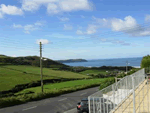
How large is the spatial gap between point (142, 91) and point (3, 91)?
134ft

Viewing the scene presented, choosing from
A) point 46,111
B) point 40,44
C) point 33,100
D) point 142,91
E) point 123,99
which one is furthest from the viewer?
point 40,44

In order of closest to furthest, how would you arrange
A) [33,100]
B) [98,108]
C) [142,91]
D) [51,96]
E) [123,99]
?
[98,108] < [123,99] < [142,91] < [33,100] < [51,96]

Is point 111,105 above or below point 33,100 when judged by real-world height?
above

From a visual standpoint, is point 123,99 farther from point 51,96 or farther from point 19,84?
point 19,84

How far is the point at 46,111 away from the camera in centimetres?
2142

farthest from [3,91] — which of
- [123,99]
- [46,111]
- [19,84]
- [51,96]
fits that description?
[123,99]

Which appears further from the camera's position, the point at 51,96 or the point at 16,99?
the point at 51,96

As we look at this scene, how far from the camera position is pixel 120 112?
439 inches

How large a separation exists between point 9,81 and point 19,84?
530cm

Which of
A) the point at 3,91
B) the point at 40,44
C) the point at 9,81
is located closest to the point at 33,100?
the point at 40,44

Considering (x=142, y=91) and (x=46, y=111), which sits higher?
(x=142, y=91)

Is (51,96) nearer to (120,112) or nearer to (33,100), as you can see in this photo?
(33,100)

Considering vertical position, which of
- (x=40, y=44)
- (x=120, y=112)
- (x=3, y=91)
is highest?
(x=40, y=44)

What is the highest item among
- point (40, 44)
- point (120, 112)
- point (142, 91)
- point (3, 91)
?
point (40, 44)
